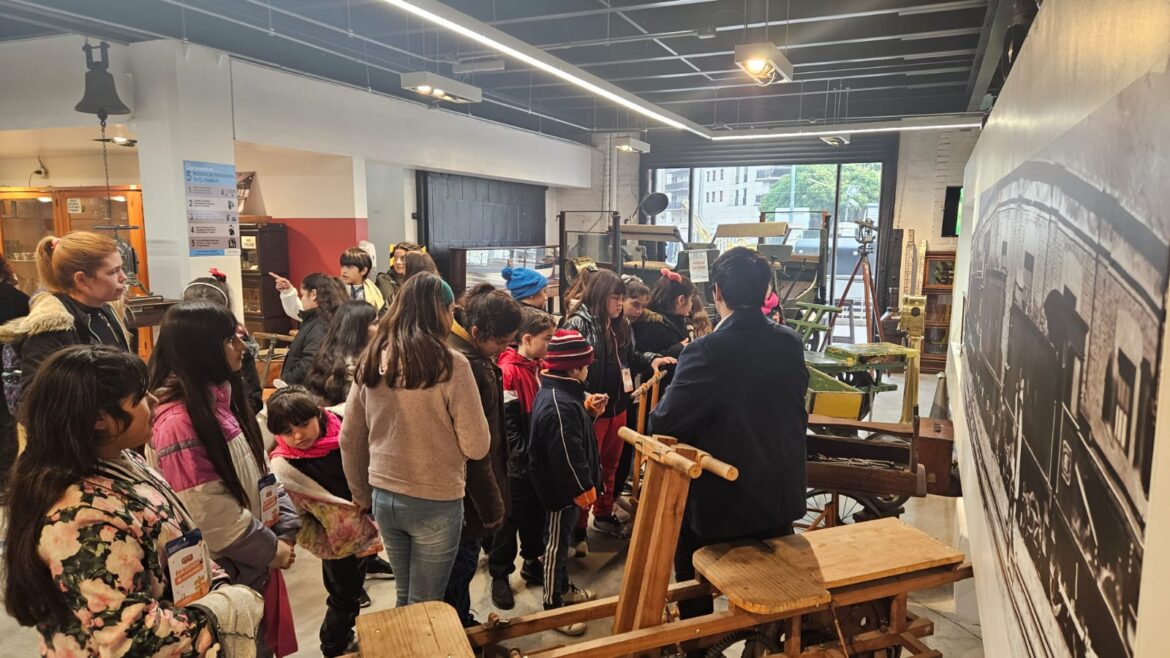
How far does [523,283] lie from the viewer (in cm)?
382

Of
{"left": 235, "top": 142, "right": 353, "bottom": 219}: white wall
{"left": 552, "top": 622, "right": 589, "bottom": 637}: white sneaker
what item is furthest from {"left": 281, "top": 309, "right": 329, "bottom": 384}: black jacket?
{"left": 235, "top": 142, "right": 353, "bottom": 219}: white wall

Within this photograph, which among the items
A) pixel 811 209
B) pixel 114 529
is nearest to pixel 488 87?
pixel 811 209

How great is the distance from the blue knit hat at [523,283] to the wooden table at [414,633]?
2.02 m

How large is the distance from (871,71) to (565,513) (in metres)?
6.99

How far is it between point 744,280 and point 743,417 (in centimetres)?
42

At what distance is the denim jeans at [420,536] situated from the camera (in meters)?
2.24

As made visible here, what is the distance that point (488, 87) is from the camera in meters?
8.81

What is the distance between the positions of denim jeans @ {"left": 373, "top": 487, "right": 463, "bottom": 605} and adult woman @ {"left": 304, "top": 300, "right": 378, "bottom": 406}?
0.99 metres

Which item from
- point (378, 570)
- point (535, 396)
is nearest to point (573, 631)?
point (535, 396)

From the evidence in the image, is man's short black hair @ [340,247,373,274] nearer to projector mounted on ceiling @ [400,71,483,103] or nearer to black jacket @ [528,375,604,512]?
projector mounted on ceiling @ [400,71,483,103]

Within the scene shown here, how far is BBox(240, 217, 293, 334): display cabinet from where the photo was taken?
7137 mm

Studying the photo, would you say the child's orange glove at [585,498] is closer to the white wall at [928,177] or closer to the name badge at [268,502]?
the name badge at [268,502]

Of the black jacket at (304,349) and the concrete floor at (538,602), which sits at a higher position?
the black jacket at (304,349)

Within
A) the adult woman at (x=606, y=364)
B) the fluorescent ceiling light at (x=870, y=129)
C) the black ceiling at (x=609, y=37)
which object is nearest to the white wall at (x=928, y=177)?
the black ceiling at (x=609, y=37)
